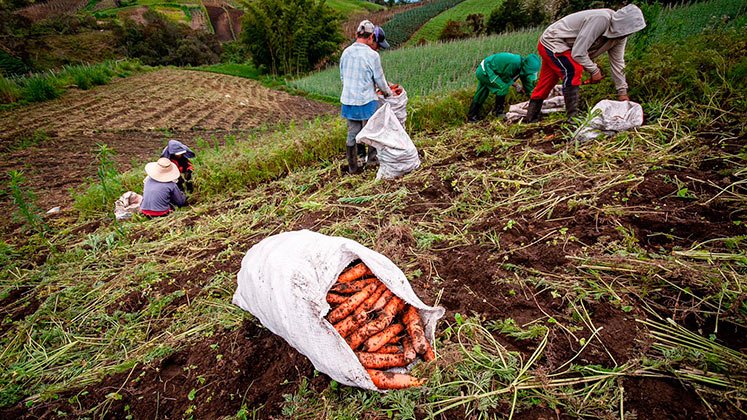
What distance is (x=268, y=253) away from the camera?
145 centimetres

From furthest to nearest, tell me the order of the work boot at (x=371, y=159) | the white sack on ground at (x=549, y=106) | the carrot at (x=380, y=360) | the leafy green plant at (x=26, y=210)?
the white sack on ground at (x=549, y=106) → the work boot at (x=371, y=159) → the leafy green plant at (x=26, y=210) → the carrot at (x=380, y=360)

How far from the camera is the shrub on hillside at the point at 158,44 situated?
24250 mm

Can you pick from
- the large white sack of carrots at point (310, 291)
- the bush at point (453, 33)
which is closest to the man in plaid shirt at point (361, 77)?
the large white sack of carrots at point (310, 291)

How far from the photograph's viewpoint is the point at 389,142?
320cm

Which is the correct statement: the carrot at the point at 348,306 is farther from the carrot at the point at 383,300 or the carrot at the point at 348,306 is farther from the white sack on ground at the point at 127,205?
the white sack on ground at the point at 127,205

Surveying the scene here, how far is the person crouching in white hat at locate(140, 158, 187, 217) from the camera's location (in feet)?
11.6

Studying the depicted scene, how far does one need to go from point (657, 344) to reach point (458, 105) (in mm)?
4304

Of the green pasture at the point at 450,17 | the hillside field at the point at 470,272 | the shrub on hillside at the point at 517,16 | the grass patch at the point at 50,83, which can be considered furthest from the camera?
the green pasture at the point at 450,17

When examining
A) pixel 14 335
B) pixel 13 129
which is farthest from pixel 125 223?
pixel 13 129

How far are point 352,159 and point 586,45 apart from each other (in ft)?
9.34

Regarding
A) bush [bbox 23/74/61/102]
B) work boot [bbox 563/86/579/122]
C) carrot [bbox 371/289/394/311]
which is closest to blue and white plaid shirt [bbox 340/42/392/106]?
work boot [bbox 563/86/579/122]

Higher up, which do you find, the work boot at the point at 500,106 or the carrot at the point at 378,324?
the work boot at the point at 500,106

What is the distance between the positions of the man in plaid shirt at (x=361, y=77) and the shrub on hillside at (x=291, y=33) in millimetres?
17968

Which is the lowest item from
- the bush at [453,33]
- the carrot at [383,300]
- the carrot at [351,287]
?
the carrot at [383,300]
